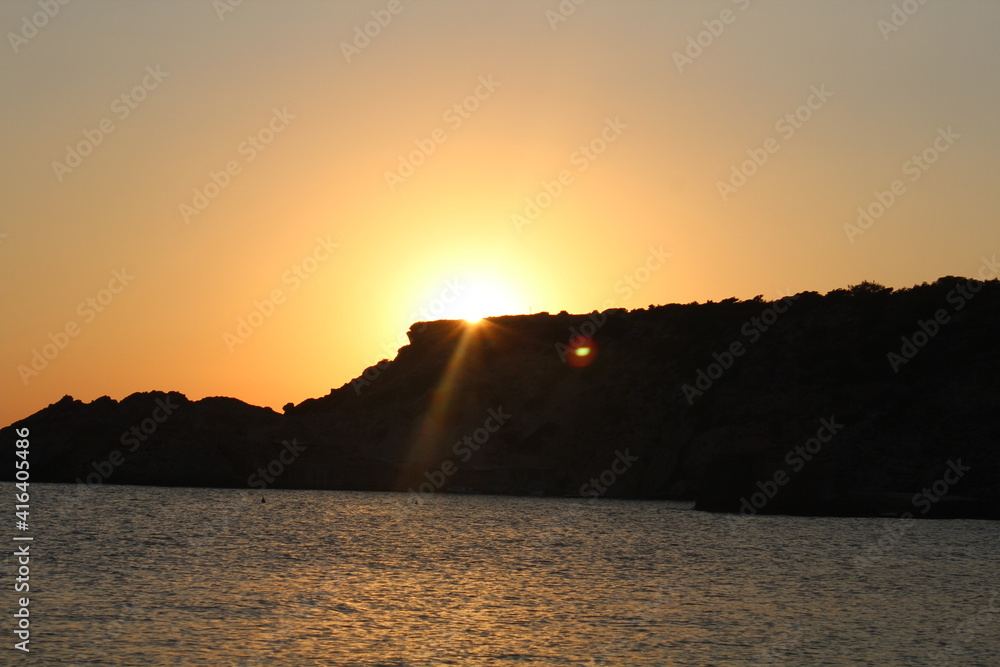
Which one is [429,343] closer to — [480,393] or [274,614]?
[480,393]

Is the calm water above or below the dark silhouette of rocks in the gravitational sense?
below

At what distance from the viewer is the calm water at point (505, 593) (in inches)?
1348

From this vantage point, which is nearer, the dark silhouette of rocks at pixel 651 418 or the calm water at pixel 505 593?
the calm water at pixel 505 593

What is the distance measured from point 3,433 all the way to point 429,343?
222 feet

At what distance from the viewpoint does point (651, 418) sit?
146m

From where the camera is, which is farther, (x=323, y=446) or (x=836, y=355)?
(x=323, y=446)

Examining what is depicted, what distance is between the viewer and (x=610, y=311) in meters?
180

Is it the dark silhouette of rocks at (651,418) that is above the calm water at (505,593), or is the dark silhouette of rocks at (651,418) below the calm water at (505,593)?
above

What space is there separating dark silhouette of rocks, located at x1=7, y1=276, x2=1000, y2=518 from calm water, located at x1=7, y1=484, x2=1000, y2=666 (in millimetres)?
23217

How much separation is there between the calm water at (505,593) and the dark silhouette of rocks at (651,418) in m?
23.2

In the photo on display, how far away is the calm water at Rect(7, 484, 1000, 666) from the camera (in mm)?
34250

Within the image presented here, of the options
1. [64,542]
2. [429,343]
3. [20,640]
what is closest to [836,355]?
[429,343]

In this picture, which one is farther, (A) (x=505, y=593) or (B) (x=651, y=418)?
(B) (x=651, y=418)

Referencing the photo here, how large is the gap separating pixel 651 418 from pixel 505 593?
100 m
